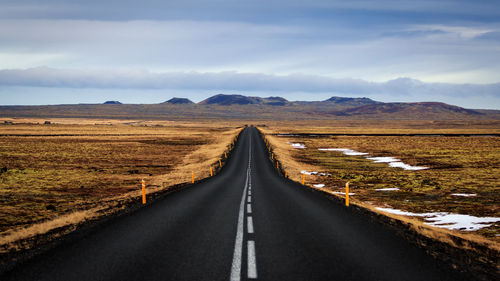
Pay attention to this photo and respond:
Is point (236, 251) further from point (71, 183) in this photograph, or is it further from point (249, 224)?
point (71, 183)

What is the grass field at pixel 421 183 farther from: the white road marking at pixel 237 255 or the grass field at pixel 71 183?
the grass field at pixel 71 183

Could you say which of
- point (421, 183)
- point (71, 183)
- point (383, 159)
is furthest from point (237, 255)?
point (383, 159)

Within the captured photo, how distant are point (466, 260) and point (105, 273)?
7771mm

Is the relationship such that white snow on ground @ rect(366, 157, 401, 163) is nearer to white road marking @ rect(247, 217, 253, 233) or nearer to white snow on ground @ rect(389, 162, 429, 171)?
white snow on ground @ rect(389, 162, 429, 171)

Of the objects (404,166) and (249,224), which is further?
(404,166)

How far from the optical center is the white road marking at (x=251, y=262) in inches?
263

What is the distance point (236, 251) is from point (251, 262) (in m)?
0.87

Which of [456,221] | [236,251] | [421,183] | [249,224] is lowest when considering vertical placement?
[421,183]

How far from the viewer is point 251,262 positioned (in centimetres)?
739

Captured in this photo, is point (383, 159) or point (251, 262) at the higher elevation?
point (251, 262)

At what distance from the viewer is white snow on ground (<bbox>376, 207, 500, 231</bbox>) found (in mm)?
14453

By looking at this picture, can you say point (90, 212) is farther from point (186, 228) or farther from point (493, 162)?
point (493, 162)

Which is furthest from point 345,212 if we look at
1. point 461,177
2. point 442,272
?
point 461,177

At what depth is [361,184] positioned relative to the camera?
93.6 feet
